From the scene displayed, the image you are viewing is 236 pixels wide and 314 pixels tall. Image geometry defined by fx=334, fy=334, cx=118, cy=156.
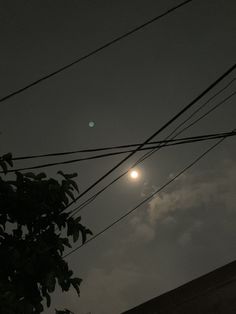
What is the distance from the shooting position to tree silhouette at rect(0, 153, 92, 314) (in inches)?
138

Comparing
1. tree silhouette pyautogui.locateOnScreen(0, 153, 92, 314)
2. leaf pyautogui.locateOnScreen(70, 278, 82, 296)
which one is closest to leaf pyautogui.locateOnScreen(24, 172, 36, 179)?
tree silhouette pyautogui.locateOnScreen(0, 153, 92, 314)

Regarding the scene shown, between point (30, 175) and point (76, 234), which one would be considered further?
point (30, 175)

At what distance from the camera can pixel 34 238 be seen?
12.4ft

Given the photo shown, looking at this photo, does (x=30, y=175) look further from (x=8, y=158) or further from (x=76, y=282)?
→ (x=76, y=282)

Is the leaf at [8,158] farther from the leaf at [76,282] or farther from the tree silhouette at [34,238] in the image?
the leaf at [76,282]

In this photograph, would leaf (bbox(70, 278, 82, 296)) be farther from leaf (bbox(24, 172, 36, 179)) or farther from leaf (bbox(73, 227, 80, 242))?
leaf (bbox(24, 172, 36, 179))

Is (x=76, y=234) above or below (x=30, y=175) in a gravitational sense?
below

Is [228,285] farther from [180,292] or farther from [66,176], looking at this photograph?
[66,176]

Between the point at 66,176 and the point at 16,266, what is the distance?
3.82 feet

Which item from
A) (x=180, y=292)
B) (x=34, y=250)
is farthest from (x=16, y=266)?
(x=180, y=292)

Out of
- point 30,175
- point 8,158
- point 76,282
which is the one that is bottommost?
point 76,282

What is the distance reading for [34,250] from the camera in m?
3.59

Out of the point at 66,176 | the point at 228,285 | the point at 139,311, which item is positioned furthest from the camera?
the point at 139,311

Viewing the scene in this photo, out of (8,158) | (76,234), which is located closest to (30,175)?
(8,158)
